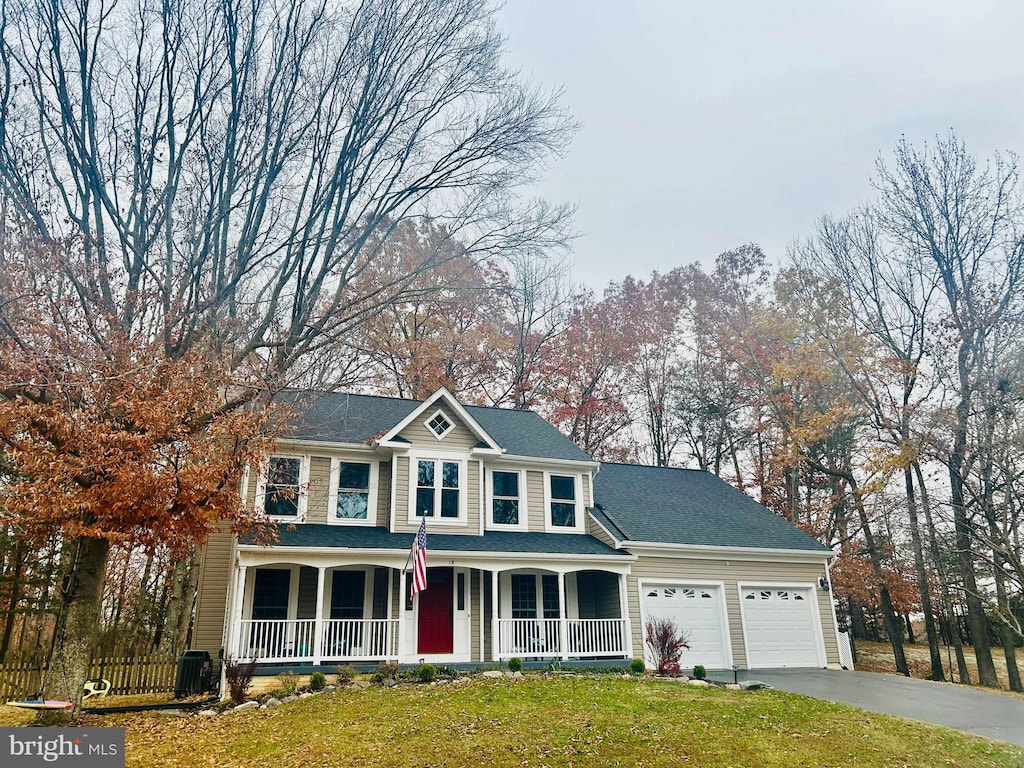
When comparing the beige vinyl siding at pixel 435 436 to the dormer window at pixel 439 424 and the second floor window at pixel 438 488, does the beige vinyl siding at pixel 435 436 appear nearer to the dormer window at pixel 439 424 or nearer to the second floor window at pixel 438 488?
the dormer window at pixel 439 424

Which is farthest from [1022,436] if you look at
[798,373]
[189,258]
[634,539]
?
[189,258]

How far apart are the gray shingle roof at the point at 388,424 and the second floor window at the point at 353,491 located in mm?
731

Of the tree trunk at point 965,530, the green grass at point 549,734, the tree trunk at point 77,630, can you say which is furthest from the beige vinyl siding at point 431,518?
the tree trunk at point 965,530

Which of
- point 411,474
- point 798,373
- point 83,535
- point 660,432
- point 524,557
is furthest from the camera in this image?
point 660,432

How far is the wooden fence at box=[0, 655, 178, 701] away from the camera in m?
12.5

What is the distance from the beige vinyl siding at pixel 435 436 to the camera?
17141 millimetres

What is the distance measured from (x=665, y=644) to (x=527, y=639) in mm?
3162

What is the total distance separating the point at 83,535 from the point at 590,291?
24.4m

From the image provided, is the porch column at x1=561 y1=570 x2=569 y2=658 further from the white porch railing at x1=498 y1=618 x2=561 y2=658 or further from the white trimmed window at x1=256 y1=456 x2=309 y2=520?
the white trimmed window at x1=256 y1=456 x2=309 y2=520

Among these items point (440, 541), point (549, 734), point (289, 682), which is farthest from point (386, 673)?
point (549, 734)

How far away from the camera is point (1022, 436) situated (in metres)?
17.4

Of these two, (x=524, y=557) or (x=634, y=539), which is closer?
(x=524, y=557)

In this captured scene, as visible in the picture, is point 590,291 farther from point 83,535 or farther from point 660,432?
point 83,535

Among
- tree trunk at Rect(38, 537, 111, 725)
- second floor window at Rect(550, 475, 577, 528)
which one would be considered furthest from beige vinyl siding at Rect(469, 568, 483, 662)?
tree trunk at Rect(38, 537, 111, 725)
